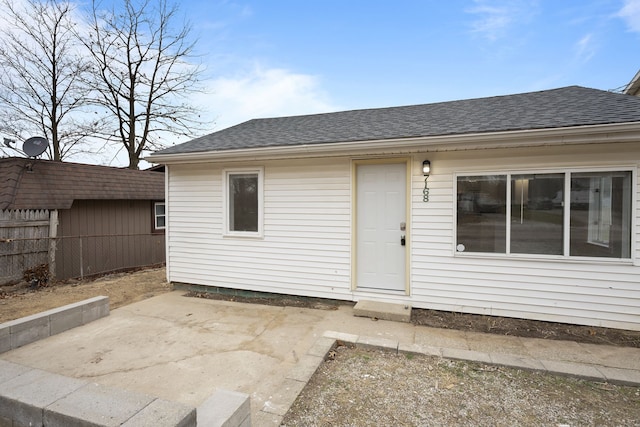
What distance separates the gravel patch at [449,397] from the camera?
2.29 metres

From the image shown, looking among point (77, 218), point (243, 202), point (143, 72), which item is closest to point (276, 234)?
point (243, 202)

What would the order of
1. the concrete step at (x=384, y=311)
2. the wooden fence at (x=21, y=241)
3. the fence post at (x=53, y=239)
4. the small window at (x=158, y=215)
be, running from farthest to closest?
the small window at (x=158, y=215)
the fence post at (x=53, y=239)
the wooden fence at (x=21, y=241)
the concrete step at (x=384, y=311)

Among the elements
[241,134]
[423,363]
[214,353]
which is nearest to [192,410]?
[214,353]

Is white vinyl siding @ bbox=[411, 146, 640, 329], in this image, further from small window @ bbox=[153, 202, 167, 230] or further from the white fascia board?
small window @ bbox=[153, 202, 167, 230]

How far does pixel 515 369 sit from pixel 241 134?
5757mm

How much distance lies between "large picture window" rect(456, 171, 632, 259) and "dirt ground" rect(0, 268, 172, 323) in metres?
5.72

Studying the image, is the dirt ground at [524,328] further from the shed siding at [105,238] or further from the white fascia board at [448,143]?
the shed siding at [105,238]

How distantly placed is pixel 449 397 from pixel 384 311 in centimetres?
183

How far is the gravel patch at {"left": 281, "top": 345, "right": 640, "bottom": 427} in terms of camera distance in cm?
229

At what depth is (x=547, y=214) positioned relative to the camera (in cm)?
410

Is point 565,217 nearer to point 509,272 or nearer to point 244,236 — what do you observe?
point 509,272

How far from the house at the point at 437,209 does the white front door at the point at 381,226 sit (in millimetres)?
21

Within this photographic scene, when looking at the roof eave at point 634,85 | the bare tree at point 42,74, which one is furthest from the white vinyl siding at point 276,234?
the bare tree at point 42,74

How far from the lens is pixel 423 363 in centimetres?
313
